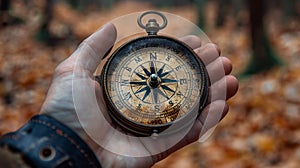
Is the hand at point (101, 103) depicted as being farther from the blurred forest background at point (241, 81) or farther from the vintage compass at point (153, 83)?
the blurred forest background at point (241, 81)

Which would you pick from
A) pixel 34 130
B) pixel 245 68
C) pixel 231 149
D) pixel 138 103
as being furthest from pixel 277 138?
pixel 34 130

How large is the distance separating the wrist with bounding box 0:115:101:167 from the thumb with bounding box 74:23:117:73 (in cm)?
32

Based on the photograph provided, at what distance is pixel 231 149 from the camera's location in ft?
12.0

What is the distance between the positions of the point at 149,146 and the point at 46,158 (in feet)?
1.42

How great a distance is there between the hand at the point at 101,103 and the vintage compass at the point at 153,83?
87 millimetres

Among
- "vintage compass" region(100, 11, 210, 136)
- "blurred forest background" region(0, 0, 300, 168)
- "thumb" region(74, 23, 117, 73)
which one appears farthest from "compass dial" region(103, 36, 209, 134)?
"blurred forest background" region(0, 0, 300, 168)

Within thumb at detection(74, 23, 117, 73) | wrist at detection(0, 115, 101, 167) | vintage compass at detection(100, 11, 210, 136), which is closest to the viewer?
wrist at detection(0, 115, 101, 167)

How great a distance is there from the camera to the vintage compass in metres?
1.77

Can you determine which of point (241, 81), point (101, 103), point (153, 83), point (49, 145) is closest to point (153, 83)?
point (153, 83)

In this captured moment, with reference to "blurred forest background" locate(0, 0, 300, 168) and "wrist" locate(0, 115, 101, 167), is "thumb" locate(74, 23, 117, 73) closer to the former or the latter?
"wrist" locate(0, 115, 101, 167)

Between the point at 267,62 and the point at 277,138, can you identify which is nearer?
the point at 277,138

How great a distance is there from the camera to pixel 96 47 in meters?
1.96

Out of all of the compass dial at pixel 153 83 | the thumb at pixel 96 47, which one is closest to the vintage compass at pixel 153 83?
the compass dial at pixel 153 83

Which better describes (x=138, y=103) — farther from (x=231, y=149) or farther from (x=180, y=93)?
(x=231, y=149)
